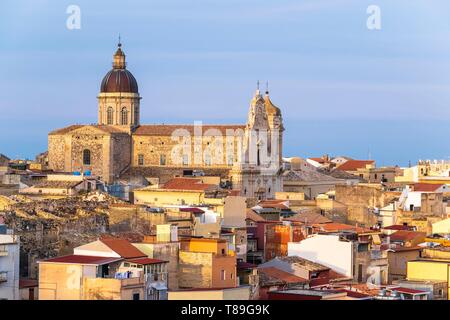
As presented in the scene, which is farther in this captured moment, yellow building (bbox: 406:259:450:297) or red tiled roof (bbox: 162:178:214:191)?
red tiled roof (bbox: 162:178:214:191)

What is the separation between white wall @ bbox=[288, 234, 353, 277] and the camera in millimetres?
41375

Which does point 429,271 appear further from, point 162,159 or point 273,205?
point 162,159

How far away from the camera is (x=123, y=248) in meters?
37.2

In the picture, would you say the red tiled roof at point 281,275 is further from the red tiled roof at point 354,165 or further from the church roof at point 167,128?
the red tiled roof at point 354,165

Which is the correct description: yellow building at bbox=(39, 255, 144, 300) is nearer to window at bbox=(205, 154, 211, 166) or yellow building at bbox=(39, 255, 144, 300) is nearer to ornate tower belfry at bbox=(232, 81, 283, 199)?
ornate tower belfry at bbox=(232, 81, 283, 199)

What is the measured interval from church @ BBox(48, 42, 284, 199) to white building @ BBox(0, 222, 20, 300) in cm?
3598

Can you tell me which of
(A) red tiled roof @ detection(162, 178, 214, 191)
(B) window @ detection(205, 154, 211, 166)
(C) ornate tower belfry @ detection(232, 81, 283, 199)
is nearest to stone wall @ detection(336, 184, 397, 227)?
(A) red tiled roof @ detection(162, 178, 214, 191)

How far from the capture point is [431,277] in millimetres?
38438

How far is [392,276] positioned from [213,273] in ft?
22.3

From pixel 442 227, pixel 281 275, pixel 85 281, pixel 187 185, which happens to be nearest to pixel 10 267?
pixel 85 281

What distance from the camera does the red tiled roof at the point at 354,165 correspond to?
89812 millimetres

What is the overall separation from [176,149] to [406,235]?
29.8 metres

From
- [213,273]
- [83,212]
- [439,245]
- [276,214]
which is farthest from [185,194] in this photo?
[213,273]
